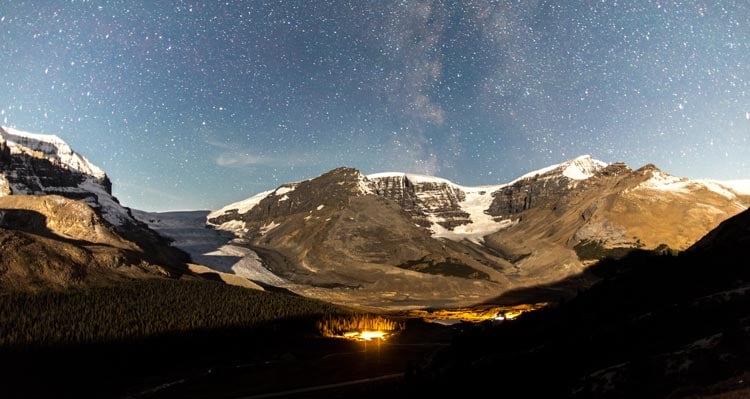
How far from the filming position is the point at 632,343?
2495 cm

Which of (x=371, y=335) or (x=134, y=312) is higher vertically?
(x=134, y=312)

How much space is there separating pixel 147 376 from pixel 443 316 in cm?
11027

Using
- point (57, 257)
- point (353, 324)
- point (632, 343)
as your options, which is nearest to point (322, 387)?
point (632, 343)

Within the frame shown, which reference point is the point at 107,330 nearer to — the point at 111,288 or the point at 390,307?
the point at 111,288

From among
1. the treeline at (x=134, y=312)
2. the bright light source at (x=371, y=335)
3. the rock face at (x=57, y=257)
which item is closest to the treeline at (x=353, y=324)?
the bright light source at (x=371, y=335)

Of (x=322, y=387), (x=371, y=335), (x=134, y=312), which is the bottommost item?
(x=371, y=335)

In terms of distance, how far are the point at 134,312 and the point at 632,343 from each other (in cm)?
8711

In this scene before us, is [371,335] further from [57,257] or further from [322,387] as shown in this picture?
[57,257]

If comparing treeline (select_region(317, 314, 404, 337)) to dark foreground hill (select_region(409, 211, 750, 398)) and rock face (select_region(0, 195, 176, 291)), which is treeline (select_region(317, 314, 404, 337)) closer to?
rock face (select_region(0, 195, 176, 291))

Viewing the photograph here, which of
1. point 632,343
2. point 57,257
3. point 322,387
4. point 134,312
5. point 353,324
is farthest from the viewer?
point 353,324

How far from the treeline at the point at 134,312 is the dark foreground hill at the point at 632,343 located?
199 feet

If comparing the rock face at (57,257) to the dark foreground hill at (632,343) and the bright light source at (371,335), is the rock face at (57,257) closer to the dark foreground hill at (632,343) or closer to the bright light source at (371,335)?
the bright light source at (371,335)

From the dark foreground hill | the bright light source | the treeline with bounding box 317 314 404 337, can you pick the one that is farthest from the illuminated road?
the treeline with bounding box 317 314 404 337

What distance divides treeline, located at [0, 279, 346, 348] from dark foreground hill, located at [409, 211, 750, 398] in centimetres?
6076
